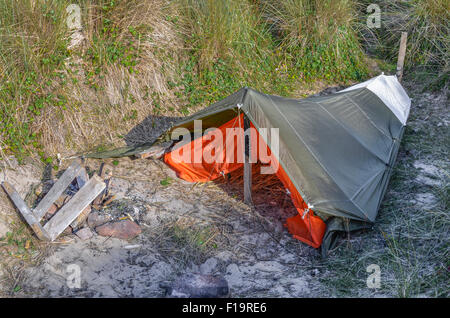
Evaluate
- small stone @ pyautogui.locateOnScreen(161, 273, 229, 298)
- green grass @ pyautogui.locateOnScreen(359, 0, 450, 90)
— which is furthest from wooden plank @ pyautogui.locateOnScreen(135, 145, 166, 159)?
green grass @ pyautogui.locateOnScreen(359, 0, 450, 90)

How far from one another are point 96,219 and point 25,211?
66 centimetres

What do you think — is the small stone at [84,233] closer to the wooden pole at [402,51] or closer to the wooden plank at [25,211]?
the wooden plank at [25,211]

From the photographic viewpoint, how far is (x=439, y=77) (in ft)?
24.1

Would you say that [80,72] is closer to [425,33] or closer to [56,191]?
[56,191]

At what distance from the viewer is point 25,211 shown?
4.09 metres

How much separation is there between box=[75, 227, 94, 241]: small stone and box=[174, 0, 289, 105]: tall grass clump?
9.31 feet

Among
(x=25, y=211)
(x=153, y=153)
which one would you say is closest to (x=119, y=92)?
(x=153, y=153)

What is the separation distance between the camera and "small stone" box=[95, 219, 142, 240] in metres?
4.17

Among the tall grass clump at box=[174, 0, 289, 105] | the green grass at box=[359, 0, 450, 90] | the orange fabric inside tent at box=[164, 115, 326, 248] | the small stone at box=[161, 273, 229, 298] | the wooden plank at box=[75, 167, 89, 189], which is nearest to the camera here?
the small stone at box=[161, 273, 229, 298]

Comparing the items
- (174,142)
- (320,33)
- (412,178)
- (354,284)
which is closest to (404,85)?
(320,33)

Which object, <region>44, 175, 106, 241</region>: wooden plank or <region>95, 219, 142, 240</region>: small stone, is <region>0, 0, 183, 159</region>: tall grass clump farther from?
<region>95, 219, 142, 240</region>: small stone

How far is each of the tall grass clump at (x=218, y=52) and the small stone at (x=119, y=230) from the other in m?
2.69

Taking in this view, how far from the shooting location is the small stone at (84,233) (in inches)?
162

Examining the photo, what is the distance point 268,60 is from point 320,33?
1036 millimetres
